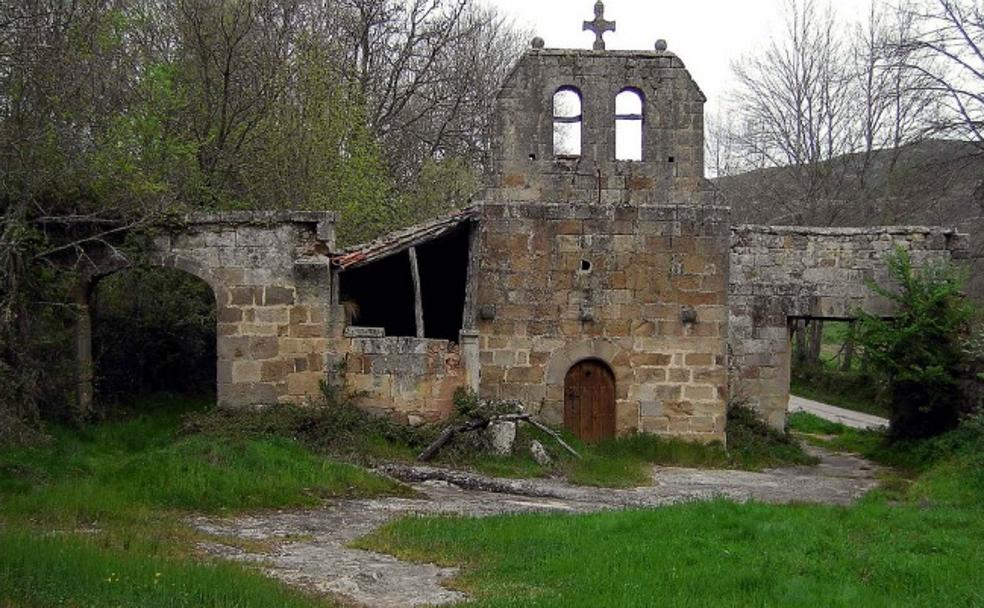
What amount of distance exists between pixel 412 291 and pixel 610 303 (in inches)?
213

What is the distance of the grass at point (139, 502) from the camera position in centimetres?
677

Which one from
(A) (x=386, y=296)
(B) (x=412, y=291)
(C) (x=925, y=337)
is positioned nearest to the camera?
(C) (x=925, y=337)

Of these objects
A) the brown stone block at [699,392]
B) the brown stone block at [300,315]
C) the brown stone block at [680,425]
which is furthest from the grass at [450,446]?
the brown stone block at [300,315]

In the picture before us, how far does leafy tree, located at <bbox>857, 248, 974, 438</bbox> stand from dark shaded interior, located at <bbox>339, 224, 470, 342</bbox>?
7.20 meters

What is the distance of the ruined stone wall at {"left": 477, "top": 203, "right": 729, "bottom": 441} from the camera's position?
15.3m

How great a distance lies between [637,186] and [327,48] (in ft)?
29.5

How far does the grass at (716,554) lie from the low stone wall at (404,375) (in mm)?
4737

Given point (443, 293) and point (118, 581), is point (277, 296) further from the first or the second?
point (118, 581)

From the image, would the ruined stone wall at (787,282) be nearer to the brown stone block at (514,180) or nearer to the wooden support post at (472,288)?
the brown stone block at (514,180)

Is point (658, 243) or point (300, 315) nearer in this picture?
point (300, 315)

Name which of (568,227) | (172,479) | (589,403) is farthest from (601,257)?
(172,479)

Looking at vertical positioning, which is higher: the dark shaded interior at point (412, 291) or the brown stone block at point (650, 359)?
the dark shaded interior at point (412, 291)

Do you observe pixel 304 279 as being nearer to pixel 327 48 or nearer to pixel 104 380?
pixel 104 380

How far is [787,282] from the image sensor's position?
17.5 meters
